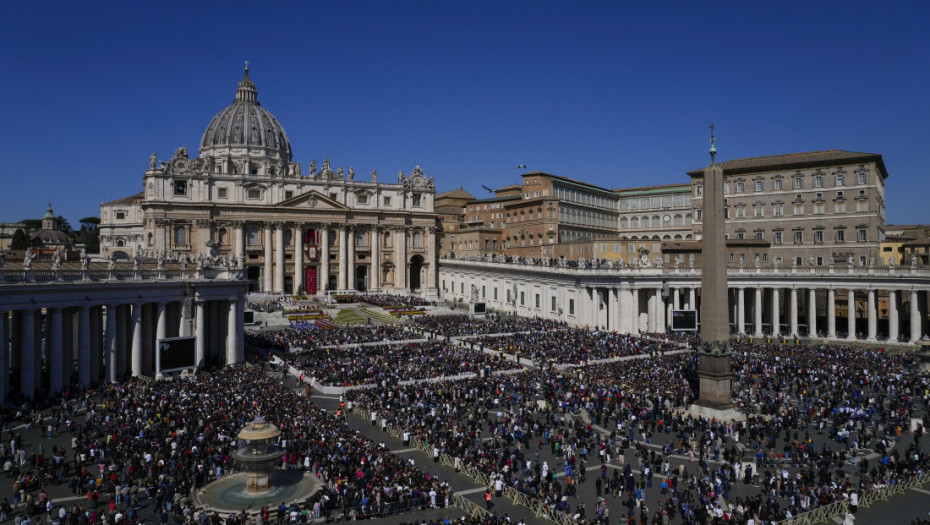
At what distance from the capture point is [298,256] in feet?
284

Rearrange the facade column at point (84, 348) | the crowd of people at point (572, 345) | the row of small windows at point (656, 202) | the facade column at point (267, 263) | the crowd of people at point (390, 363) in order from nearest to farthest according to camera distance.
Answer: the facade column at point (84, 348), the crowd of people at point (390, 363), the crowd of people at point (572, 345), the facade column at point (267, 263), the row of small windows at point (656, 202)

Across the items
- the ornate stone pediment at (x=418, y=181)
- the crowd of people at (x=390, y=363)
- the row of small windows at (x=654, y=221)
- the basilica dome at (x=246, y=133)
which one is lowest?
the crowd of people at (x=390, y=363)

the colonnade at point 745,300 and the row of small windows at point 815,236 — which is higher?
the row of small windows at point 815,236

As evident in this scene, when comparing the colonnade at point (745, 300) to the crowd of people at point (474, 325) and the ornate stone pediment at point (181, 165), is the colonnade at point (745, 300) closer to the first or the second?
the crowd of people at point (474, 325)

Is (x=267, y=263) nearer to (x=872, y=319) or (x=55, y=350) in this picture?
(x=55, y=350)

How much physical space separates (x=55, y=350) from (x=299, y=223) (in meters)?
55.1

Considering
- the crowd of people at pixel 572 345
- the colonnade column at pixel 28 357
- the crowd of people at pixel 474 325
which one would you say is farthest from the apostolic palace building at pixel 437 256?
the crowd of people at pixel 572 345

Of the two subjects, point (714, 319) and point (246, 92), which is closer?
point (714, 319)

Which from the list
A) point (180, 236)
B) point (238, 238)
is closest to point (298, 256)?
point (238, 238)

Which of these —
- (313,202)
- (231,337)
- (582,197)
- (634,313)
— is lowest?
(231,337)

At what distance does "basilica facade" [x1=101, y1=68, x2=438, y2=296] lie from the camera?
81.0 m

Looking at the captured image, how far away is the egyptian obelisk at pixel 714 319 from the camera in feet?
92.1

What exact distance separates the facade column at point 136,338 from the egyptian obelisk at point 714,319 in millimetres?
28637

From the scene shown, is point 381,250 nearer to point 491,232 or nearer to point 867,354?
point 491,232
